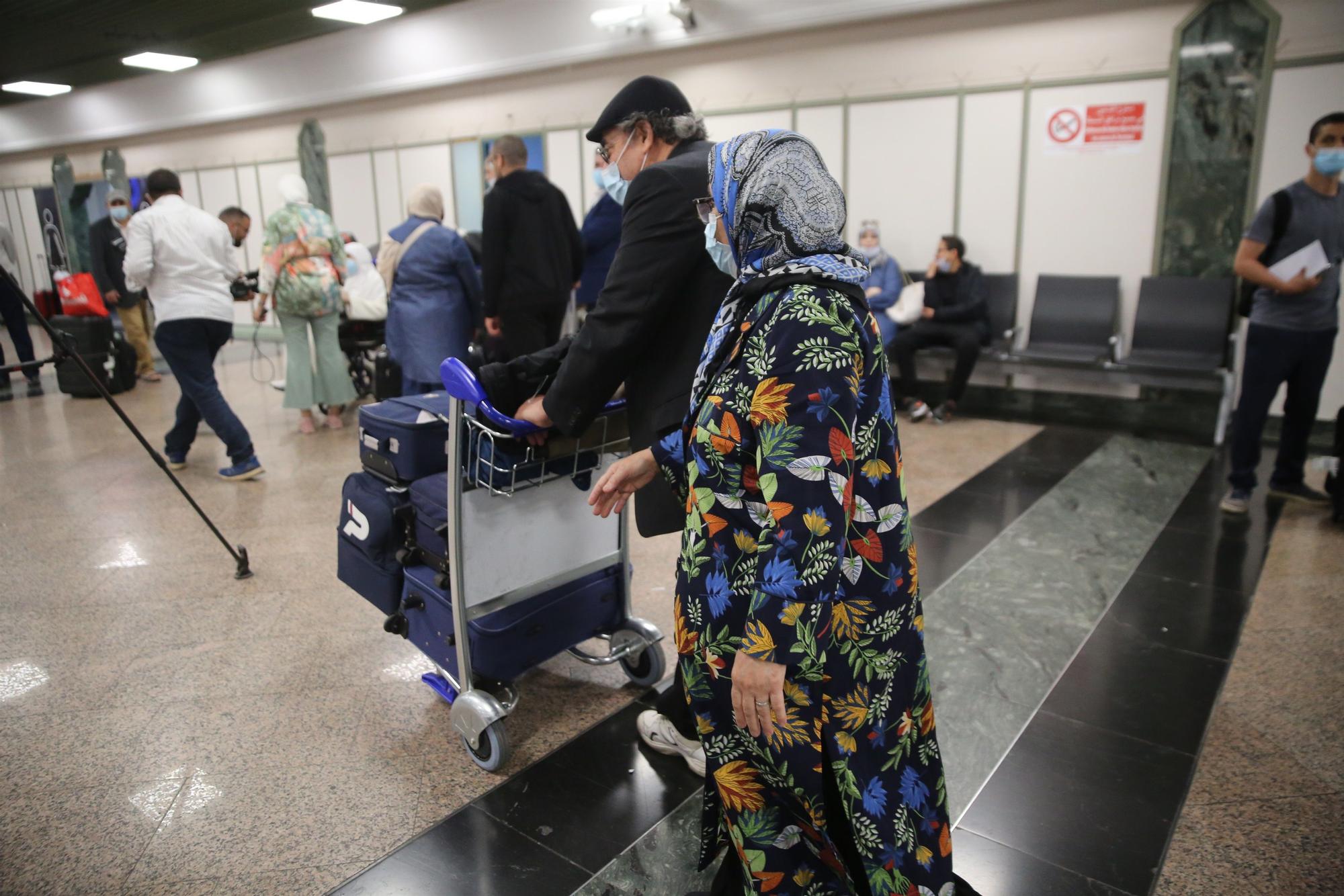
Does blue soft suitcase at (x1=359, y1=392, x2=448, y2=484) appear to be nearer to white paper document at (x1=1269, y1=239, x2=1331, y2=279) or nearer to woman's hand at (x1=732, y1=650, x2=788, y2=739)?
woman's hand at (x1=732, y1=650, x2=788, y2=739)

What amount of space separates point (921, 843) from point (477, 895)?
91 cm

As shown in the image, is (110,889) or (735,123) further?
(735,123)

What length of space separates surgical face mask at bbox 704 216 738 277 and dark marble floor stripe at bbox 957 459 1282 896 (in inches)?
52.8

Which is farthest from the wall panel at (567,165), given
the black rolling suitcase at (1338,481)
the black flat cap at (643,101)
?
the black flat cap at (643,101)

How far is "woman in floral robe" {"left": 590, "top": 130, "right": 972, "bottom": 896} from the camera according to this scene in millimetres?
1136

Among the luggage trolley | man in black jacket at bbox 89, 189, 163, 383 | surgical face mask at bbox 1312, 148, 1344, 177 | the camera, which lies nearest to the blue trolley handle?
the luggage trolley

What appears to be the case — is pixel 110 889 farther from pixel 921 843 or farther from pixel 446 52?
pixel 446 52

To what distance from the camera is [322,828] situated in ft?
6.23

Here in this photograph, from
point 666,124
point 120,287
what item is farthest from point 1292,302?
point 120,287

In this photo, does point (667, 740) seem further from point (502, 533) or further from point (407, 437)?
point (407, 437)

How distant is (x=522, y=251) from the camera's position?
4234 mm

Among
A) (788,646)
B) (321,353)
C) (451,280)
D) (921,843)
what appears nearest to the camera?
(788,646)

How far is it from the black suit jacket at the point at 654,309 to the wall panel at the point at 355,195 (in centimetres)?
922

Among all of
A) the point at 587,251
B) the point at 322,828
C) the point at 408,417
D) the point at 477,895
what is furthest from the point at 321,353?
the point at 477,895
